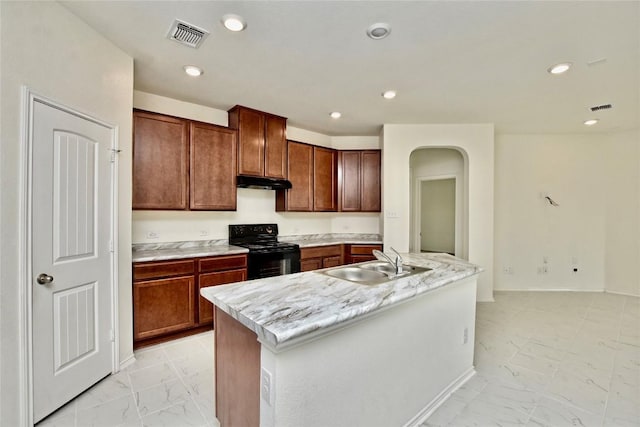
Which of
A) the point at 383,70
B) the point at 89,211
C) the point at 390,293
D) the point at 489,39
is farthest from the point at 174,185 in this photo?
the point at 489,39

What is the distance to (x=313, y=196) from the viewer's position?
4.34 metres

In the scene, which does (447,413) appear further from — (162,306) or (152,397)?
(162,306)

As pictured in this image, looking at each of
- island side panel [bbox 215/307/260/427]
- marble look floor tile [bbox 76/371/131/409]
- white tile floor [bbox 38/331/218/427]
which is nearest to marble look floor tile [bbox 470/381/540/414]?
island side panel [bbox 215/307/260/427]

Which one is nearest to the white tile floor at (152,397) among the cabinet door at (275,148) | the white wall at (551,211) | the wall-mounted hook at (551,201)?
the cabinet door at (275,148)

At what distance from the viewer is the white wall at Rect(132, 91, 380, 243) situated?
3203 mm

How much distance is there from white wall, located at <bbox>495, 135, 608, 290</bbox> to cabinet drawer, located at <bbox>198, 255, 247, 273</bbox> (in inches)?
168

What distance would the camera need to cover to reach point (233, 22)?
1961 millimetres

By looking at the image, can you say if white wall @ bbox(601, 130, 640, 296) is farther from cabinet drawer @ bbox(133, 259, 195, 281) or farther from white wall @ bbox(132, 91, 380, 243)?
cabinet drawer @ bbox(133, 259, 195, 281)

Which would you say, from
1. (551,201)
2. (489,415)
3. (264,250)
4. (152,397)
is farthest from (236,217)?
(551,201)

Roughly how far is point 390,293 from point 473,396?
1304 millimetres

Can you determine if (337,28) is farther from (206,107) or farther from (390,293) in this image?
(206,107)

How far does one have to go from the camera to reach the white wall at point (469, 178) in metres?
4.18

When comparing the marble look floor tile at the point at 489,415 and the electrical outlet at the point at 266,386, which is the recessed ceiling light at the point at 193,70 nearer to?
the electrical outlet at the point at 266,386

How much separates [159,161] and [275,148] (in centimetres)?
143
